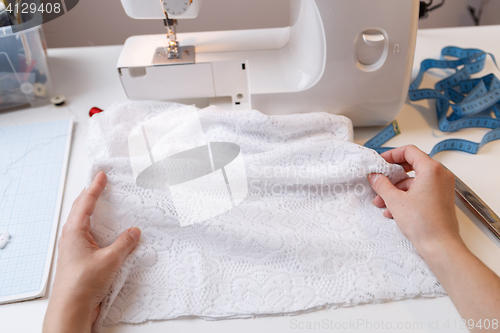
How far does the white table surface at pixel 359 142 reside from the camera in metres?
0.70

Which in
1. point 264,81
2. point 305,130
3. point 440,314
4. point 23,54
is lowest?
point 440,314

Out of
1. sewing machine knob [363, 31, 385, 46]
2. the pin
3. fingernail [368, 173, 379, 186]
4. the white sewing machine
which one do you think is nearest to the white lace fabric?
fingernail [368, 173, 379, 186]

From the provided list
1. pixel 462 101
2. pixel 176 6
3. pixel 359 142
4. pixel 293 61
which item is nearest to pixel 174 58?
pixel 176 6

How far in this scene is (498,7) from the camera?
7.18 feet

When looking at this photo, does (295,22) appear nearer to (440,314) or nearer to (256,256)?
(256,256)

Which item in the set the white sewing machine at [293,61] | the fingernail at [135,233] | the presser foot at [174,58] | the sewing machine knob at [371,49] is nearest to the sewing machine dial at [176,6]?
the white sewing machine at [293,61]

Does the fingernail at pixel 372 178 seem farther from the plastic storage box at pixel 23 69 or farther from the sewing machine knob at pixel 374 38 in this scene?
the plastic storage box at pixel 23 69

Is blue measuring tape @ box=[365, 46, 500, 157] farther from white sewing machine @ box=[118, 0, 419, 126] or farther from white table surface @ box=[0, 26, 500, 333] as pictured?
white sewing machine @ box=[118, 0, 419, 126]

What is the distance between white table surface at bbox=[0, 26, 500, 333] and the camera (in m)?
0.70

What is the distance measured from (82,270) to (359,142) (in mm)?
787

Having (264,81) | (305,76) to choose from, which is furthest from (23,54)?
(305,76)

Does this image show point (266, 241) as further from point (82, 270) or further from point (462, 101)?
point (462, 101)

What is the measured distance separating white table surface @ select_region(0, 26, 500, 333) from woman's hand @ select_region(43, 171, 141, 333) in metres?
0.07

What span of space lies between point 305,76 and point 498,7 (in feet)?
5.95
